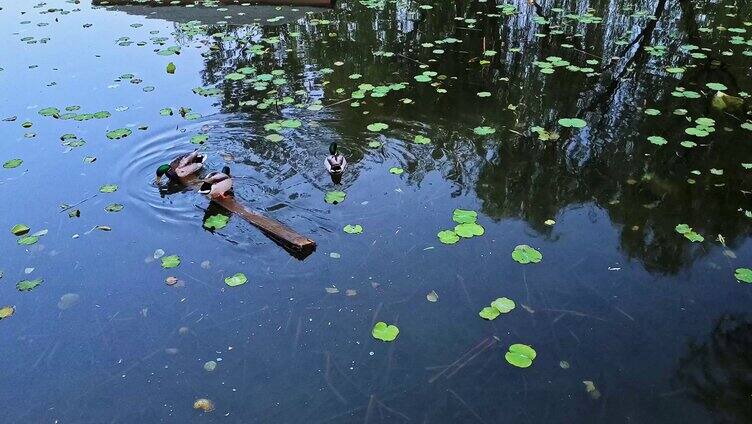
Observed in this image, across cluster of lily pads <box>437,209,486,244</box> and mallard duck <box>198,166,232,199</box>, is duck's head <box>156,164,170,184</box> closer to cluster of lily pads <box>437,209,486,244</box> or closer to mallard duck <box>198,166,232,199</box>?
mallard duck <box>198,166,232,199</box>

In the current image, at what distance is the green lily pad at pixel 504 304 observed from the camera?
309cm

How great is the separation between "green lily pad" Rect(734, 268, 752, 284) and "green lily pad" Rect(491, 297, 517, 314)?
1372 millimetres

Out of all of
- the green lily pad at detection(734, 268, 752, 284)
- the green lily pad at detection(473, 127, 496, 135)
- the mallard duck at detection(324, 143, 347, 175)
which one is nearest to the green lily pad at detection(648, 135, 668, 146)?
the green lily pad at detection(473, 127, 496, 135)

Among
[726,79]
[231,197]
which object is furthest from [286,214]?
[726,79]

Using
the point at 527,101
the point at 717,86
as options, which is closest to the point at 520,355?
the point at 527,101

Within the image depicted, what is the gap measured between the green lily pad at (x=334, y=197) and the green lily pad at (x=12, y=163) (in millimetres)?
2505

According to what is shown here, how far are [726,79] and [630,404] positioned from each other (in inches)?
186

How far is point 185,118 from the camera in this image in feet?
17.1

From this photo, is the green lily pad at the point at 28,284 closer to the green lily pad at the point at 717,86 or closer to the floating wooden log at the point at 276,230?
the floating wooden log at the point at 276,230

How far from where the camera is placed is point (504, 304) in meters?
3.12

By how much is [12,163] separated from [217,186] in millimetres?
1882

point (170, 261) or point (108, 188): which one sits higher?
point (108, 188)

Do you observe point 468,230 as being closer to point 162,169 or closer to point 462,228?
point 462,228

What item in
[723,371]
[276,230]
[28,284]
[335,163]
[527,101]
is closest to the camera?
[723,371]
